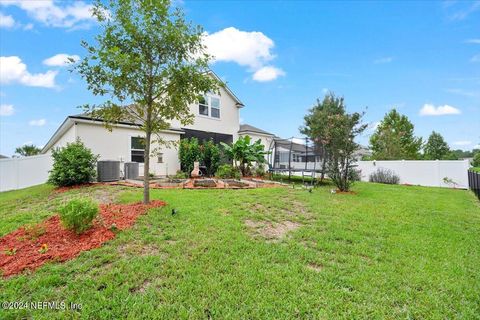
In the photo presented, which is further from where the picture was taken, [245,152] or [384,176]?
[384,176]

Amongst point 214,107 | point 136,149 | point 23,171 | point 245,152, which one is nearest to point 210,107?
point 214,107

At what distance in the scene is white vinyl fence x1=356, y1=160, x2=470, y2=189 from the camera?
46.6 feet

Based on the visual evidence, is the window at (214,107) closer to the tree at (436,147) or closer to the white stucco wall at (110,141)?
the white stucco wall at (110,141)

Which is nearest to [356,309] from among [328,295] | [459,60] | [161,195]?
[328,295]

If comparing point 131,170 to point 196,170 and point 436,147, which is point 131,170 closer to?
point 196,170

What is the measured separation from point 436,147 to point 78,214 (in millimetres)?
43967

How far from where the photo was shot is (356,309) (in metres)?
2.75

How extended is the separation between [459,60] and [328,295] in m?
14.9

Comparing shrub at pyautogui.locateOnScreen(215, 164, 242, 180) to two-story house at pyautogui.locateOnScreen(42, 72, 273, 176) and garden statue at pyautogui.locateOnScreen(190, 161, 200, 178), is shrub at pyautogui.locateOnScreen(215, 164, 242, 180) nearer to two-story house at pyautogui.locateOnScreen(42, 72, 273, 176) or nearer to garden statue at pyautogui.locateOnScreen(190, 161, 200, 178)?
garden statue at pyautogui.locateOnScreen(190, 161, 200, 178)

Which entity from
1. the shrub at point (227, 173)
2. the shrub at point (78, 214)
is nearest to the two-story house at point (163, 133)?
the shrub at point (227, 173)

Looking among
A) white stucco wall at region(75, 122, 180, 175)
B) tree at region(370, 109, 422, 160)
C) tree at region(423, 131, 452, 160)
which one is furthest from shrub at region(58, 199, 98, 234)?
tree at region(423, 131, 452, 160)

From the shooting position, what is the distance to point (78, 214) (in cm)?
427

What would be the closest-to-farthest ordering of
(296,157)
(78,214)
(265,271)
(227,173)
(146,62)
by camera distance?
(265,271) < (78,214) < (146,62) < (227,173) < (296,157)

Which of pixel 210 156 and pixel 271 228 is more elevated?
pixel 210 156
